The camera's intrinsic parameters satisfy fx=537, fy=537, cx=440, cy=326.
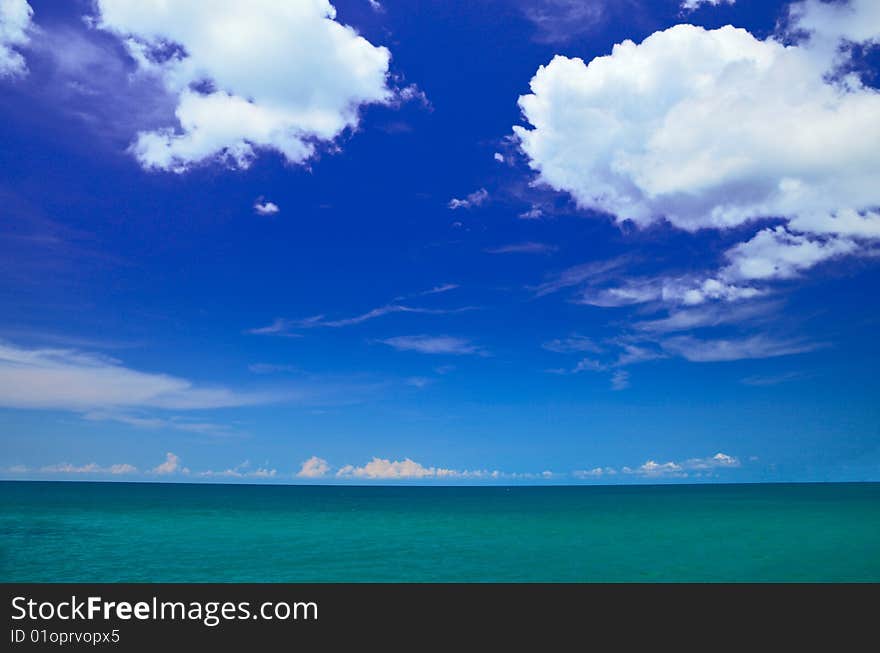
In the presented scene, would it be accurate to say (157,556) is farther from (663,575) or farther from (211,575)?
(663,575)

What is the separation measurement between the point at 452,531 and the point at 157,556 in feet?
75.0

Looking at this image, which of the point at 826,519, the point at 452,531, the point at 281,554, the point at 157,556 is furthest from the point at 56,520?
the point at 826,519

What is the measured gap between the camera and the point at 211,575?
1037 inches

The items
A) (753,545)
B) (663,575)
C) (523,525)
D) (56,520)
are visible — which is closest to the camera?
(663,575)

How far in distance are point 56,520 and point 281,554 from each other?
38.1m

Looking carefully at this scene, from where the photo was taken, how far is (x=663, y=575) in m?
25.8
